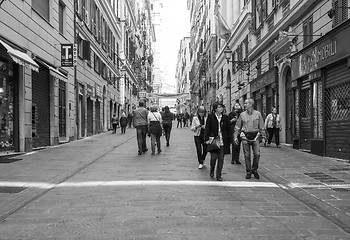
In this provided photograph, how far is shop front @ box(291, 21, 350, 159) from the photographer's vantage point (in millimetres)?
11344

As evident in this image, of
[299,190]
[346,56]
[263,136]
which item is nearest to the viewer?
[299,190]

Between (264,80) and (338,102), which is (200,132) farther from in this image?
(264,80)

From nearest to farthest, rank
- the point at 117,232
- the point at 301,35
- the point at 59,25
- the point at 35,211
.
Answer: the point at 117,232 → the point at 35,211 → the point at 301,35 → the point at 59,25

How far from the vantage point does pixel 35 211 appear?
5934 mm

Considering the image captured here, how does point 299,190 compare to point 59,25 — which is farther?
point 59,25

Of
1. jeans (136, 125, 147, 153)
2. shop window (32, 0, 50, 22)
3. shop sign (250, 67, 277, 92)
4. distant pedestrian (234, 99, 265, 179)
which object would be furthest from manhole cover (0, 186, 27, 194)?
shop sign (250, 67, 277, 92)

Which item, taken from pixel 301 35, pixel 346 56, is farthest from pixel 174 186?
Answer: pixel 301 35

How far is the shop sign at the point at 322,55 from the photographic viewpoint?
11.0 metres

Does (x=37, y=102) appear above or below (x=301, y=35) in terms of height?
below

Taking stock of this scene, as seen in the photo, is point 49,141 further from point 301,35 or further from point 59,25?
point 301,35

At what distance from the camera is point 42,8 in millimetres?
16344

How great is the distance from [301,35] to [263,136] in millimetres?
7560

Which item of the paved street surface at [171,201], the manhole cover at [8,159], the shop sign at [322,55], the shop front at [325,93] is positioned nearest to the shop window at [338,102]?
the shop front at [325,93]

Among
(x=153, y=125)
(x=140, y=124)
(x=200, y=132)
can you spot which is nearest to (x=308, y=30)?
(x=153, y=125)
